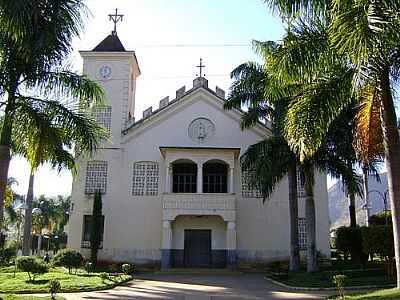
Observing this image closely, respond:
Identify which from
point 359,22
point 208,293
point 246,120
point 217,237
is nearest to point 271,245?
point 217,237

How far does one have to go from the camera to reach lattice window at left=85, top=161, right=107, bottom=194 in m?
29.4

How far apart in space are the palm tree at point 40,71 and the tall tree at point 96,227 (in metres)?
15.3

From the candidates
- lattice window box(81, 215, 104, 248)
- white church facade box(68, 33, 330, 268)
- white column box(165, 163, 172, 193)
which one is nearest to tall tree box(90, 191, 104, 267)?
lattice window box(81, 215, 104, 248)

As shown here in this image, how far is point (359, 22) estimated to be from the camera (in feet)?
27.6

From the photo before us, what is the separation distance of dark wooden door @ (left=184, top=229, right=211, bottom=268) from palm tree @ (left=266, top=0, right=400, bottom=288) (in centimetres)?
1748

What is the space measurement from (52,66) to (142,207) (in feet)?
56.5

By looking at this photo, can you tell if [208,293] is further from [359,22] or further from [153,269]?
[153,269]

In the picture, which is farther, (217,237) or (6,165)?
(217,237)

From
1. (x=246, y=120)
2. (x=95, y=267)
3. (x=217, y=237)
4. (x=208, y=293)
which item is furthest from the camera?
(x=217, y=237)

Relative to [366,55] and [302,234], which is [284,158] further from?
[366,55]

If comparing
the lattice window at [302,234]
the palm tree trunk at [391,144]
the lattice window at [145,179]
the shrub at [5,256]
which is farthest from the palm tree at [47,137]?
the shrub at [5,256]

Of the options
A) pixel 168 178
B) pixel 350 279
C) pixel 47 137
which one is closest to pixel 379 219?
pixel 350 279

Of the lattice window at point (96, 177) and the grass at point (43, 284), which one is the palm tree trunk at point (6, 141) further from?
the lattice window at point (96, 177)

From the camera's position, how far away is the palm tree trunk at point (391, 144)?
442 inches
